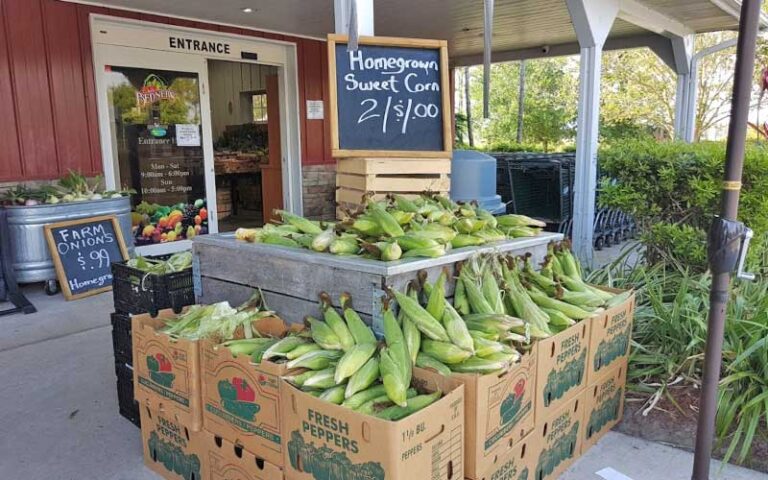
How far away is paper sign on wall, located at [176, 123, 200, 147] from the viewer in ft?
24.2

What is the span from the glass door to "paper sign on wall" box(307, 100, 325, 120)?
1.73 m

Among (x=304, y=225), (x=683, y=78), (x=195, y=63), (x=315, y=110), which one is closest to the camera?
(x=304, y=225)

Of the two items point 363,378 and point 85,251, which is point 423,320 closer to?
point 363,378

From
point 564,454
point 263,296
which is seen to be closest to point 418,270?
point 263,296

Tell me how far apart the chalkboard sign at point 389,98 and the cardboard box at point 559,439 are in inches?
65.4

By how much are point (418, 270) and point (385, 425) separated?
0.78 metres

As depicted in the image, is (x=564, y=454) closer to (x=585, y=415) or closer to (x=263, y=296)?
(x=585, y=415)

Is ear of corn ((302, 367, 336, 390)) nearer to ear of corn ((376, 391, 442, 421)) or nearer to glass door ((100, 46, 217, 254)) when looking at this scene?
ear of corn ((376, 391, 442, 421))

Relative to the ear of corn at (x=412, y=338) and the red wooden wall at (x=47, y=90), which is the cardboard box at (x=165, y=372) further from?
the red wooden wall at (x=47, y=90)

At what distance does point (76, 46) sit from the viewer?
630 cm

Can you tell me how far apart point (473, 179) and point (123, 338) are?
387 centimetres

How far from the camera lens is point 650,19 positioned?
7.53m

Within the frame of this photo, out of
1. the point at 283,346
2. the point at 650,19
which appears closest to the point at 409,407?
the point at 283,346

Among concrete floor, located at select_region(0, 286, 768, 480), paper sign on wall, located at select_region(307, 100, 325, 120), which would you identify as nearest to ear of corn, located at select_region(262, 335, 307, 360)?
concrete floor, located at select_region(0, 286, 768, 480)
